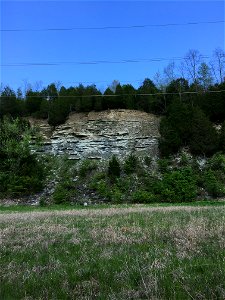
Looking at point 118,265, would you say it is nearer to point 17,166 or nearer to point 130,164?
point 130,164

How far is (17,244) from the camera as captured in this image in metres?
8.16

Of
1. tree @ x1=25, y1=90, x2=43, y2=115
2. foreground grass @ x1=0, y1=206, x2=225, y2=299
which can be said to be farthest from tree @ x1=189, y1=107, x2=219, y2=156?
foreground grass @ x1=0, y1=206, x2=225, y2=299

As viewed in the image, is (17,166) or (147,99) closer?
(17,166)

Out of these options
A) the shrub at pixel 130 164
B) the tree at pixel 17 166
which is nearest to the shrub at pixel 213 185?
the shrub at pixel 130 164

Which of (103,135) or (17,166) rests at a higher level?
(103,135)

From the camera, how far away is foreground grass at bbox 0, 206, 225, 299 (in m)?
4.62

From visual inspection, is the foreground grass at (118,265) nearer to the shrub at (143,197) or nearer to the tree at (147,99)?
the shrub at (143,197)

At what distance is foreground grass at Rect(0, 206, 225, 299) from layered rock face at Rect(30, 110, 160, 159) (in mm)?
37713

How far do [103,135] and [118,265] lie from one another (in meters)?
45.2

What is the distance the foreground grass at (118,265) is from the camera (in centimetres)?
462

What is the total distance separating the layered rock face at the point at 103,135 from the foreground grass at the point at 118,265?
37.7m

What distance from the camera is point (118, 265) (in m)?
5.68

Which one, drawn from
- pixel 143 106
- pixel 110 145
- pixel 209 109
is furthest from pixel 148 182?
pixel 143 106

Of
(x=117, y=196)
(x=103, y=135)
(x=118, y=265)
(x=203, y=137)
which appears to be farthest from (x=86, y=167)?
(x=118, y=265)
